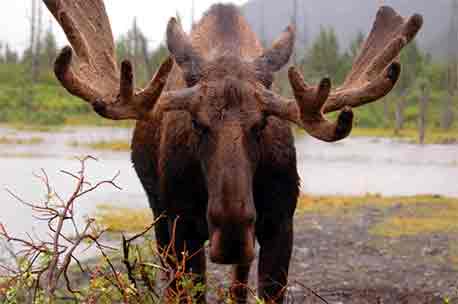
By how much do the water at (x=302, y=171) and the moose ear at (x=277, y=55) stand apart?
14.7ft

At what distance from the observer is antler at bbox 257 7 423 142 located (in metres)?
3.93

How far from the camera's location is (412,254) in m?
8.27

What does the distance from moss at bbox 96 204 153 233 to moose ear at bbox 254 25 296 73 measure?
5.14 metres

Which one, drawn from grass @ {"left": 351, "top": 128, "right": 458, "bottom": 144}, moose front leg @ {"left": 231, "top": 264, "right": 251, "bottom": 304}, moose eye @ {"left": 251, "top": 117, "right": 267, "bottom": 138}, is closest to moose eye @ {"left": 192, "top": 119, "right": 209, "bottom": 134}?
moose eye @ {"left": 251, "top": 117, "right": 267, "bottom": 138}

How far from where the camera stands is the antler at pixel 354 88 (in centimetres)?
393

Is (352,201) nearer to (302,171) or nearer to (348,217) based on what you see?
(348,217)

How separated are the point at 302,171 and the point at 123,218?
8967mm

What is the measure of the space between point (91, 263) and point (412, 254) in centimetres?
376

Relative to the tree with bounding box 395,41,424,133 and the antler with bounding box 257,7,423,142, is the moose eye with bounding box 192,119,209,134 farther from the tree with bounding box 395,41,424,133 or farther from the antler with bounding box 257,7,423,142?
the tree with bounding box 395,41,424,133

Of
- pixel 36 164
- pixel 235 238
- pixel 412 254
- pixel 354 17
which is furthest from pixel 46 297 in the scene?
pixel 354 17

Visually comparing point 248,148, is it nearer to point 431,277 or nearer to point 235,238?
point 235,238

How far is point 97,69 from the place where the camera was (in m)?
4.60

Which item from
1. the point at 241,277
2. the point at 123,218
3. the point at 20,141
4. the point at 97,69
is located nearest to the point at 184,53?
the point at 97,69

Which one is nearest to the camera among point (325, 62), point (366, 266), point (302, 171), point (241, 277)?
point (241, 277)
